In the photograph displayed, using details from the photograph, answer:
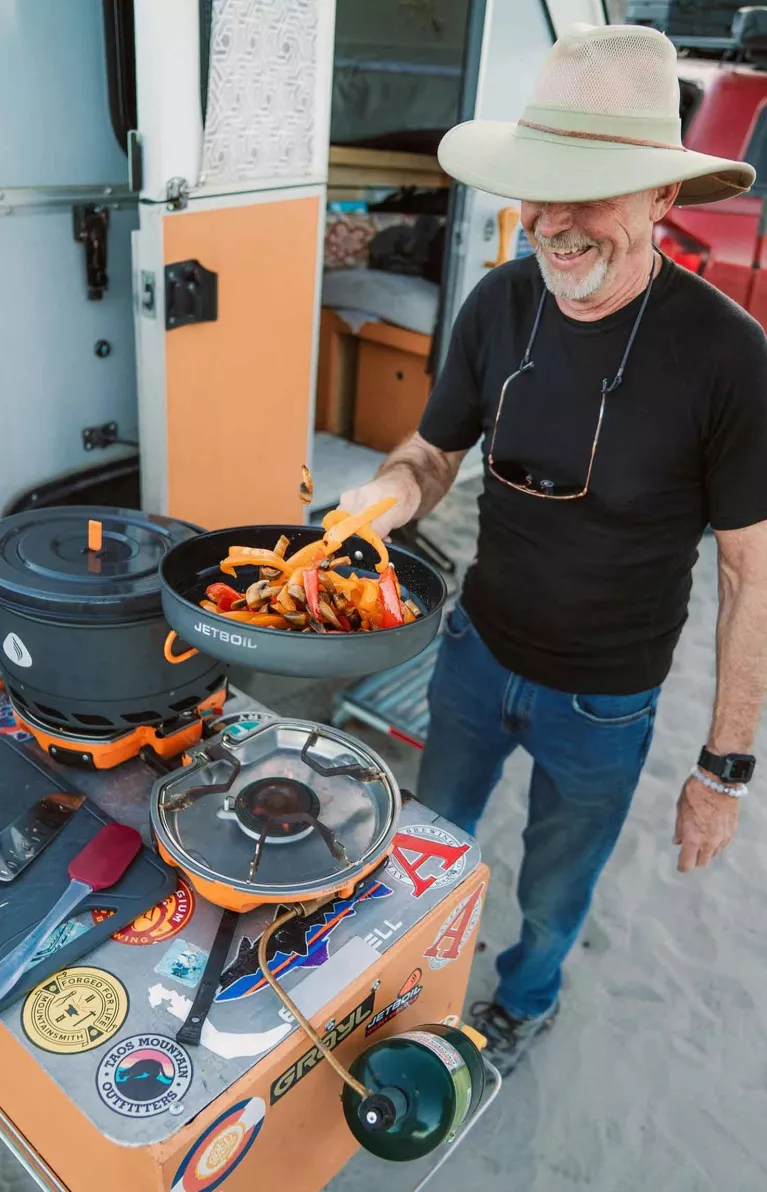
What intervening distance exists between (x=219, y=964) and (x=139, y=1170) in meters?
0.26

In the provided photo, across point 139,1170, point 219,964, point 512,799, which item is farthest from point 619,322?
point 512,799

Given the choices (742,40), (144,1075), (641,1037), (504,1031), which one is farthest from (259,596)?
(742,40)

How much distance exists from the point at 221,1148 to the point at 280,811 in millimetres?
437

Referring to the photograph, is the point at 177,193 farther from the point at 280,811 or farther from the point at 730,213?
the point at 730,213

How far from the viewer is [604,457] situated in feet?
5.78

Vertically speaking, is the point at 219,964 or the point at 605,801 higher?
the point at 219,964

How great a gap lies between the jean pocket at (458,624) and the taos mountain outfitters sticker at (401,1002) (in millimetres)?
862

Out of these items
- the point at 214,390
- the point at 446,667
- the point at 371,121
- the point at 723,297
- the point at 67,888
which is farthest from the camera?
the point at 371,121

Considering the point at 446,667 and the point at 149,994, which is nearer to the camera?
the point at 149,994

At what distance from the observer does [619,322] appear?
173cm

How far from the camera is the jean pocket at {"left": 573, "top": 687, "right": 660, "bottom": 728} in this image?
6.43ft

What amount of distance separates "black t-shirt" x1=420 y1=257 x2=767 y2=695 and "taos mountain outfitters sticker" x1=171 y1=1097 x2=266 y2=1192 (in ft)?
3.50

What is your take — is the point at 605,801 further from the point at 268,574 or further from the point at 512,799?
the point at 512,799

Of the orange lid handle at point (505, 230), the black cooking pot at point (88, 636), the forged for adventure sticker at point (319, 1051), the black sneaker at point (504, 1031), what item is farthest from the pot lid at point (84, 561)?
the orange lid handle at point (505, 230)
